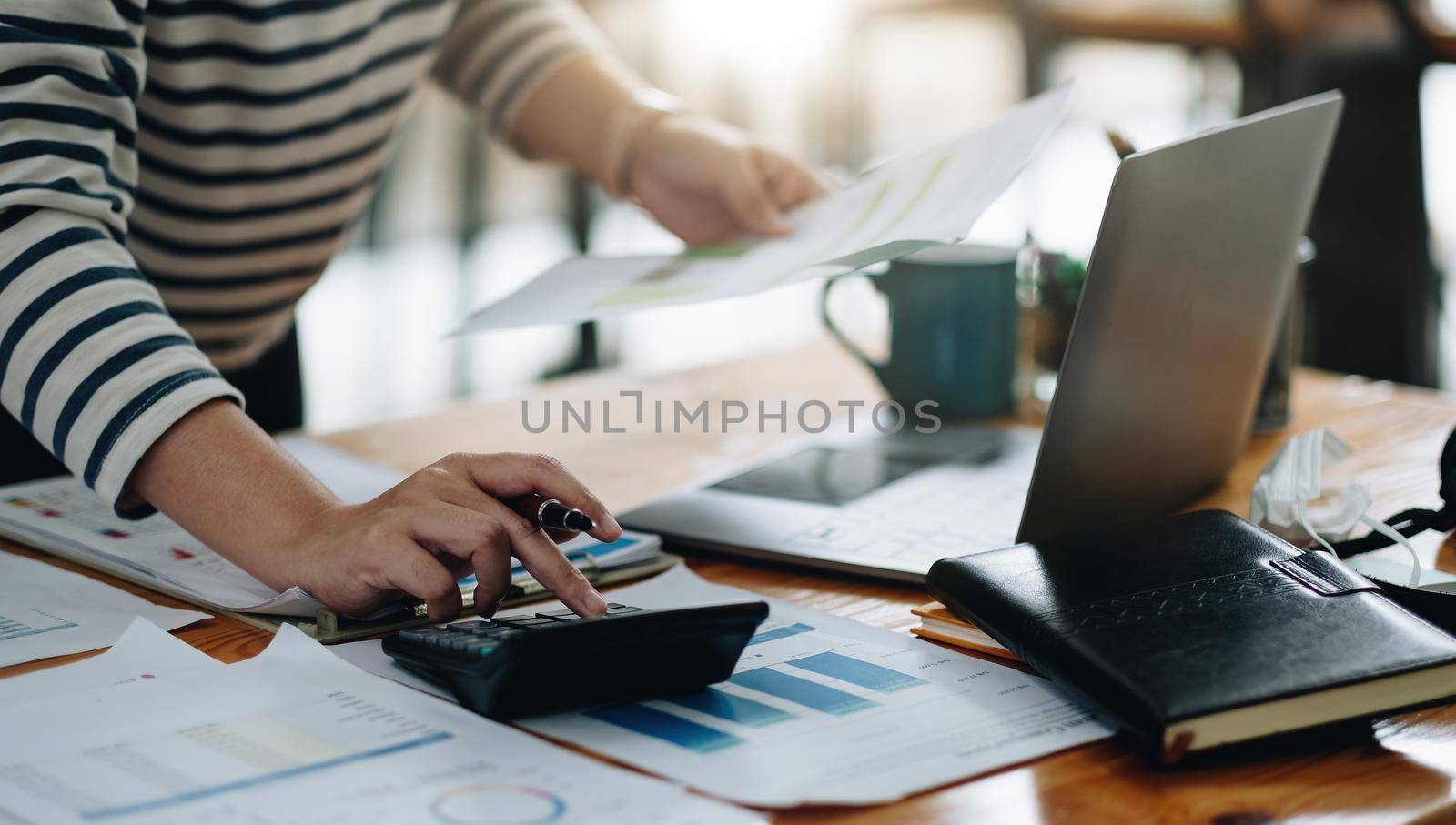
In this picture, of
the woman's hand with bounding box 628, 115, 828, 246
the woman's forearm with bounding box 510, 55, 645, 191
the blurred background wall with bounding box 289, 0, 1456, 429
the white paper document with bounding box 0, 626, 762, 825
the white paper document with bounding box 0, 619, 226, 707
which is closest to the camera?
the white paper document with bounding box 0, 626, 762, 825

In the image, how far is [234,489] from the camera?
67 cm

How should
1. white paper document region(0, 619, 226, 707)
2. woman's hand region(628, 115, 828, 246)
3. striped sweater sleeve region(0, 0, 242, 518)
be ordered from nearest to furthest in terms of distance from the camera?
white paper document region(0, 619, 226, 707)
striped sweater sleeve region(0, 0, 242, 518)
woman's hand region(628, 115, 828, 246)

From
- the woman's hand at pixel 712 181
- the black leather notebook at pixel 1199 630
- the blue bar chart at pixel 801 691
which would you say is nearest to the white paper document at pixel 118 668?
the blue bar chart at pixel 801 691

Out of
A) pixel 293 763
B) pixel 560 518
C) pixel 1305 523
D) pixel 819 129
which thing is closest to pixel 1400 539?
pixel 1305 523

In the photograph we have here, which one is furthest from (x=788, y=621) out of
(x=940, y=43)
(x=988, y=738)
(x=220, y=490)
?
(x=940, y=43)

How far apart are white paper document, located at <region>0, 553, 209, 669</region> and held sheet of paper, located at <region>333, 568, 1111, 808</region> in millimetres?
124

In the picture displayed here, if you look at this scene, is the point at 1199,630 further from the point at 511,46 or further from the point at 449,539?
the point at 511,46

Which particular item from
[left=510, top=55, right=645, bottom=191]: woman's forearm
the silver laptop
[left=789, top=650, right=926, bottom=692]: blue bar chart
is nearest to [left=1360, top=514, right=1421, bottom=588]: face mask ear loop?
the silver laptop

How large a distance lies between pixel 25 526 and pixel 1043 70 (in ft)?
8.91

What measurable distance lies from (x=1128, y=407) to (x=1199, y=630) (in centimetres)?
22

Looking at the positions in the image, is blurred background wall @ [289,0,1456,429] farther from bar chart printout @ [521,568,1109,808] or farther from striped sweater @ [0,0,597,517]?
bar chart printout @ [521,568,1109,808]

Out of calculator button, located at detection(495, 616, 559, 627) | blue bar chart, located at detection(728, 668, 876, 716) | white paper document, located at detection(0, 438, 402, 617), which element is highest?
calculator button, located at detection(495, 616, 559, 627)

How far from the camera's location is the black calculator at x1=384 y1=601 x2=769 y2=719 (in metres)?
0.52

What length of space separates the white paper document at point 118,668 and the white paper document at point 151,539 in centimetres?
5
